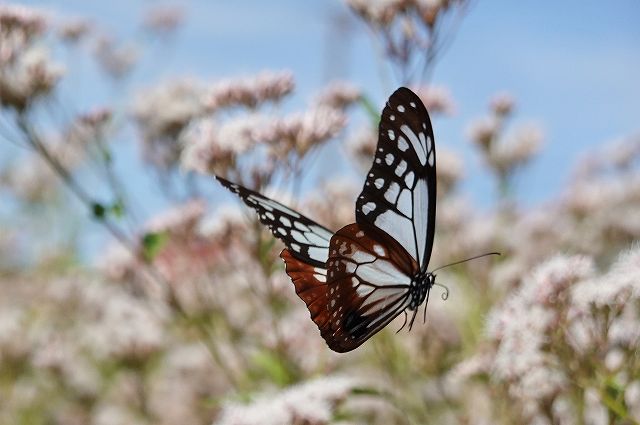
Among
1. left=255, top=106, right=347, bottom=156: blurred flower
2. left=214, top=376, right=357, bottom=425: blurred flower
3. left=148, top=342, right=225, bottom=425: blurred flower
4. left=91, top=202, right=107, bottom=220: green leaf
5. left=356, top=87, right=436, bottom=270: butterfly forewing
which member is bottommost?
left=214, top=376, right=357, bottom=425: blurred flower

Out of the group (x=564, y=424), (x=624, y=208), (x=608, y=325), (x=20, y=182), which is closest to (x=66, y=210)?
(x=20, y=182)

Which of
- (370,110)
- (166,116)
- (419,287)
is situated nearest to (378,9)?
(370,110)

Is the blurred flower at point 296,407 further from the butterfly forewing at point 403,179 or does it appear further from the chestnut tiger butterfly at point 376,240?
the butterfly forewing at point 403,179

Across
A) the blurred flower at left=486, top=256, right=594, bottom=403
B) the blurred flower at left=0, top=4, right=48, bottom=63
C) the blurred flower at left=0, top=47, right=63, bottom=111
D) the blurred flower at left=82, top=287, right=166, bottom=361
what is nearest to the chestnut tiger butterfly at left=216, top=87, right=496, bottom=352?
the blurred flower at left=486, top=256, right=594, bottom=403

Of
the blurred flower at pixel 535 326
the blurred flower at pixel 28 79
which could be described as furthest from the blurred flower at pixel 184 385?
the blurred flower at pixel 535 326

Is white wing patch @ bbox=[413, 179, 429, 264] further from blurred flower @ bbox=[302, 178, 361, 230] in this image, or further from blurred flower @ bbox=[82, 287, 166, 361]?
blurred flower @ bbox=[82, 287, 166, 361]

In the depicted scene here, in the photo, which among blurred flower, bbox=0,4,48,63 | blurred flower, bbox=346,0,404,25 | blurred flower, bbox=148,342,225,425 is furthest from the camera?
blurred flower, bbox=148,342,225,425

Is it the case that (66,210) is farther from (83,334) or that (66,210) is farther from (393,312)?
(393,312)

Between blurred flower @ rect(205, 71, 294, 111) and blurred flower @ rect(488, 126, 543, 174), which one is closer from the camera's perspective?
blurred flower @ rect(205, 71, 294, 111)

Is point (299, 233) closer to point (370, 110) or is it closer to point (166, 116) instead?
point (370, 110)
